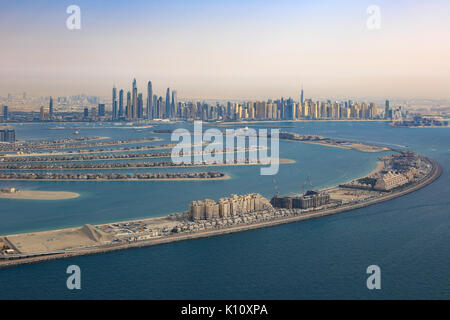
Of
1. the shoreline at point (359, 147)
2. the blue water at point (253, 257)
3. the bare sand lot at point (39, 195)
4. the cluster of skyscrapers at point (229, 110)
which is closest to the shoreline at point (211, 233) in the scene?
the blue water at point (253, 257)

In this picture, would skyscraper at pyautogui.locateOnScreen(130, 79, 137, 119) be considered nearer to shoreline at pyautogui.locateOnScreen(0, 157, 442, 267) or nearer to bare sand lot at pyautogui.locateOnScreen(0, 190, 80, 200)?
bare sand lot at pyautogui.locateOnScreen(0, 190, 80, 200)

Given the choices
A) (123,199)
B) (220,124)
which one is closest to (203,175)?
(123,199)

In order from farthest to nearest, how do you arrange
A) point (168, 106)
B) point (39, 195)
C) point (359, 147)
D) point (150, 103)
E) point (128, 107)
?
point (168, 106) < point (150, 103) < point (128, 107) < point (359, 147) < point (39, 195)

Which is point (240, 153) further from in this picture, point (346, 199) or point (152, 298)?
point (152, 298)

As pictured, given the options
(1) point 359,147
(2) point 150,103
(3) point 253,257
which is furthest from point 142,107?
(3) point 253,257

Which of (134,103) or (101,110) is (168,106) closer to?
(134,103)

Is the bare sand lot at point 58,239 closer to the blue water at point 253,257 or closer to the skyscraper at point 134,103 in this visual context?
the blue water at point 253,257

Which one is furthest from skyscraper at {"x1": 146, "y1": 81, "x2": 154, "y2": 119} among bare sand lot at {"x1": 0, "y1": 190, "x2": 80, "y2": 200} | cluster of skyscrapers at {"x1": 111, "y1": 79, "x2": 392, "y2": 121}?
bare sand lot at {"x1": 0, "y1": 190, "x2": 80, "y2": 200}
